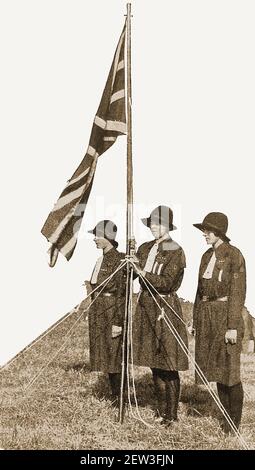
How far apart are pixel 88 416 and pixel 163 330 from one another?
138 cm

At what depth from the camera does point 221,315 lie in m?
7.45

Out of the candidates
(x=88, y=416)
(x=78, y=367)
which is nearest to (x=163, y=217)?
(x=88, y=416)

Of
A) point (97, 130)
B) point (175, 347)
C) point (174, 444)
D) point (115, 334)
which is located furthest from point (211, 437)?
point (97, 130)

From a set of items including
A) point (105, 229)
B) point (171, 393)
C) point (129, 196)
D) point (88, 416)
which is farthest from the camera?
point (105, 229)

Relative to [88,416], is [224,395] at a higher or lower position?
higher

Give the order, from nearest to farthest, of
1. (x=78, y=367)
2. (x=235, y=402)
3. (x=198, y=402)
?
(x=235, y=402) → (x=198, y=402) → (x=78, y=367)

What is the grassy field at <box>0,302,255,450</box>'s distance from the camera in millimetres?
7242

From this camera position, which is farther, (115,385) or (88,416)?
(115,385)

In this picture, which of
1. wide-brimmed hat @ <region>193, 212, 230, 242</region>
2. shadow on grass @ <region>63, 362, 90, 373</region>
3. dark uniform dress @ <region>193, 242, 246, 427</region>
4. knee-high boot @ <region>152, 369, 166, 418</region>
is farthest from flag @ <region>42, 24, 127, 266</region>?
shadow on grass @ <region>63, 362, 90, 373</region>

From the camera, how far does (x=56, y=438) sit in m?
7.33

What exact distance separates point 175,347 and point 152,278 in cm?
83

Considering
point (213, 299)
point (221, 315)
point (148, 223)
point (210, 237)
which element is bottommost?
point (221, 315)

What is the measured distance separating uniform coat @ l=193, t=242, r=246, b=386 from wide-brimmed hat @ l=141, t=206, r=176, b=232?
56 cm

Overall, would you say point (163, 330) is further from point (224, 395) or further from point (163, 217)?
point (163, 217)
